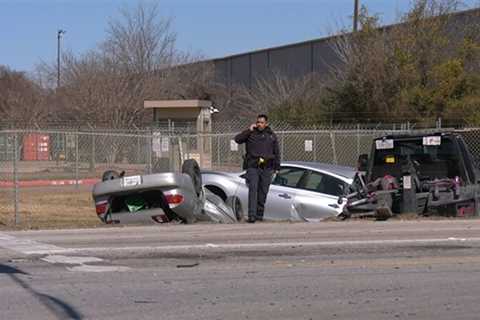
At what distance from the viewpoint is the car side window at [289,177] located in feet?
48.2

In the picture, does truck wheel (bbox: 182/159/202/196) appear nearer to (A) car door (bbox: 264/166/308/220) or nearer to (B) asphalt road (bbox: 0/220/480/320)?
(B) asphalt road (bbox: 0/220/480/320)

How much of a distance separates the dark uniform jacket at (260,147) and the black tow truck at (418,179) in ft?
4.83

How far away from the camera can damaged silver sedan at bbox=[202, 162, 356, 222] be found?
47.1ft

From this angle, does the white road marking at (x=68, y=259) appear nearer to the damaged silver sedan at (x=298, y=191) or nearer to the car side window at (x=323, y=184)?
the damaged silver sedan at (x=298, y=191)

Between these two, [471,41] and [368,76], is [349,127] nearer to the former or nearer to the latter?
[368,76]

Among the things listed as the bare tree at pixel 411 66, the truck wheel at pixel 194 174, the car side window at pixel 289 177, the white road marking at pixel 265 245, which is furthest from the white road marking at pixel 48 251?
the bare tree at pixel 411 66

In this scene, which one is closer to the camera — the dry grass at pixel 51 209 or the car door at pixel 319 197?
the car door at pixel 319 197

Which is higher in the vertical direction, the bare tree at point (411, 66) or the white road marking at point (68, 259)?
the bare tree at point (411, 66)

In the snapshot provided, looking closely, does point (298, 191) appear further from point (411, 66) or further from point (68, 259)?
point (411, 66)

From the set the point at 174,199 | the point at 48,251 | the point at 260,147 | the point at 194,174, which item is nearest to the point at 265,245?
the point at 174,199

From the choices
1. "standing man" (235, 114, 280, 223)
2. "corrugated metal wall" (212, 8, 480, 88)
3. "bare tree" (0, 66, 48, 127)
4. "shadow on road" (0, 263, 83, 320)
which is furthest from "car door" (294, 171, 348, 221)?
"corrugated metal wall" (212, 8, 480, 88)

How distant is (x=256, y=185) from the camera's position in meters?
13.7

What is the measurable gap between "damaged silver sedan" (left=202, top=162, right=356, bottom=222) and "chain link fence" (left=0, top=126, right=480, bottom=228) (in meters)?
4.31

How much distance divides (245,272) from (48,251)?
294 cm
